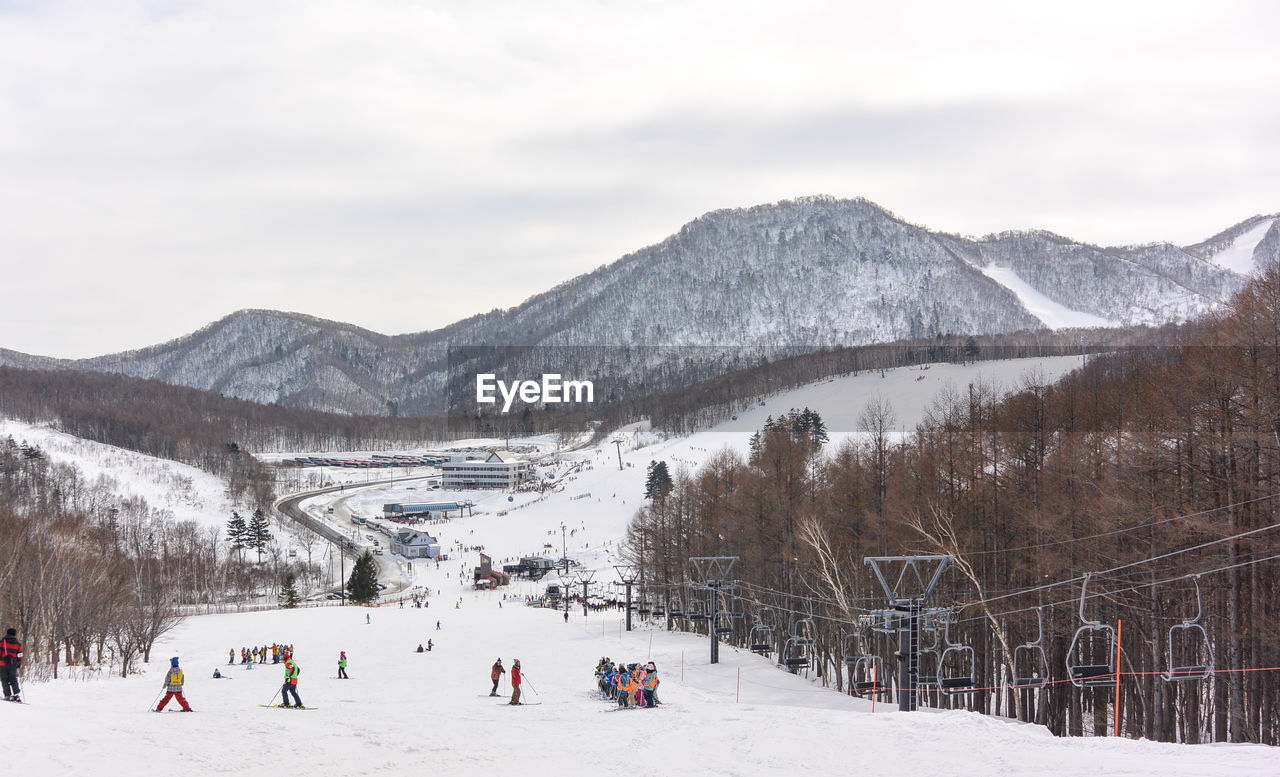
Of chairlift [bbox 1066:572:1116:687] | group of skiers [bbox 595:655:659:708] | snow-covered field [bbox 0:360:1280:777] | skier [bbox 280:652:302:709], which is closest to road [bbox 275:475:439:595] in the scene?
snow-covered field [bbox 0:360:1280:777]

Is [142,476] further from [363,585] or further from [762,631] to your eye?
[762,631]

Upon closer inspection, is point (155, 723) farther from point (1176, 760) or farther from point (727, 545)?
point (727, 545)

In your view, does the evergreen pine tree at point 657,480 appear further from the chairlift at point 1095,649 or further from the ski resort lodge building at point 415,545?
the chairlift at point 1095,649

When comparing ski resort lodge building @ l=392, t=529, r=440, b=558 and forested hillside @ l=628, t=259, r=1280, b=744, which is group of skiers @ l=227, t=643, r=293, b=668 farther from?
ski resort lodge building @ l=392, t=529, r=440, b=558

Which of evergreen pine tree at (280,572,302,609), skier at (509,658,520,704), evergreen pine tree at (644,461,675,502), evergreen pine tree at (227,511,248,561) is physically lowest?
evergreen pine tree at (280,572,302,609)

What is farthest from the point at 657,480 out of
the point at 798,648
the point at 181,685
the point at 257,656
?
the point at 181,685

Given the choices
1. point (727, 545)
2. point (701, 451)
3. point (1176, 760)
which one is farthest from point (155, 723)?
point (701, 451)
